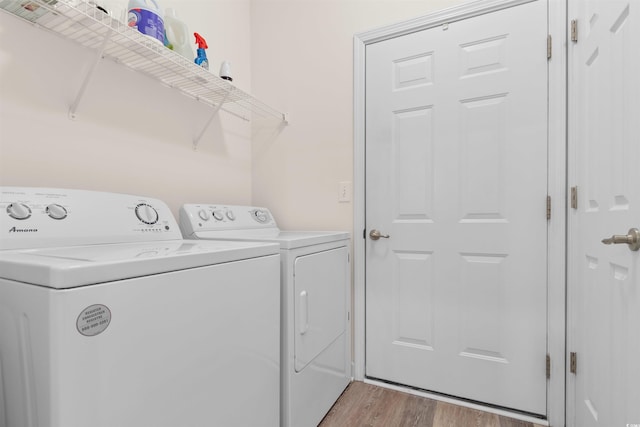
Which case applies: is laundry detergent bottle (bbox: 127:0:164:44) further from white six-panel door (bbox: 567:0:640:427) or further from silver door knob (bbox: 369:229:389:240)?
white six-panel door (bbox: 567:0:640:427)

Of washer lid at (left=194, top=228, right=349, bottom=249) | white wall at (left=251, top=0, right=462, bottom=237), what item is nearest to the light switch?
white wall at (left=251, top=0, right=462, bottom=237)

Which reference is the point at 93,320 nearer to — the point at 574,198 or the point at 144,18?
the point at 144,18

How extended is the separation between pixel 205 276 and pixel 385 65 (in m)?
1.55

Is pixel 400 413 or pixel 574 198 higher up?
pixel 574 198

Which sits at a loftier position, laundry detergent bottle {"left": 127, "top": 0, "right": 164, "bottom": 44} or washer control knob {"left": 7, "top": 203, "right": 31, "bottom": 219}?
laundry detergent bottle {"left": 127, "top": 0, "right": 164, "bottom": 44}

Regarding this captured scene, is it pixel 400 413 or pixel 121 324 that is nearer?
pixel 121 324

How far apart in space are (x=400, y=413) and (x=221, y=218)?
1.32 metres

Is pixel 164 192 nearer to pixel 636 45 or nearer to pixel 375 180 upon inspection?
pixel 375 180

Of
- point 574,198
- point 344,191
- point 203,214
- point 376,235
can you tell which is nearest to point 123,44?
point 203,214

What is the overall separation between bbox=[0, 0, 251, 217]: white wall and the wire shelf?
44 millimetres

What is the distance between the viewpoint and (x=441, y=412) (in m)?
1.63

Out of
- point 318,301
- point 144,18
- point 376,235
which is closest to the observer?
point 144,18

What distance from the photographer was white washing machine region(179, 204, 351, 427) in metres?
1.32

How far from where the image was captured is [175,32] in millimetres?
1507
